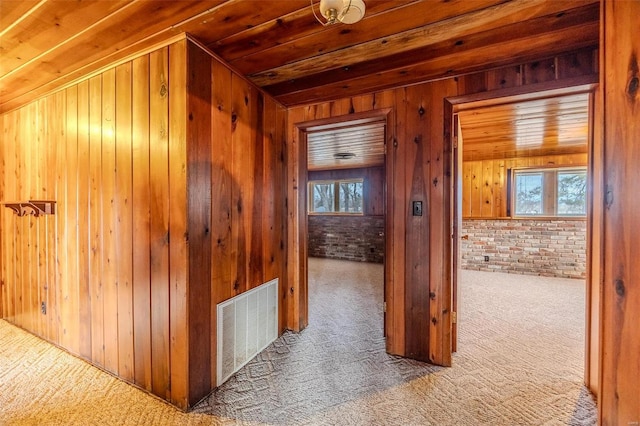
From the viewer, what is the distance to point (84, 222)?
1920 millimetres

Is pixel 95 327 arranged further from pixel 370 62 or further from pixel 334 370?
pixel 370 62

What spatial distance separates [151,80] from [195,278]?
1.22 m

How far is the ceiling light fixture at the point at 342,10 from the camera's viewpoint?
1.05 metres

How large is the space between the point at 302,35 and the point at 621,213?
63.6 inches

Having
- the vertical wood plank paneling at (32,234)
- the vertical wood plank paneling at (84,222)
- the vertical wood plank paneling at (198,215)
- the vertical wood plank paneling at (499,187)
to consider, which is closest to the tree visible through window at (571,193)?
the vertical wood plank paneling at (499,187)

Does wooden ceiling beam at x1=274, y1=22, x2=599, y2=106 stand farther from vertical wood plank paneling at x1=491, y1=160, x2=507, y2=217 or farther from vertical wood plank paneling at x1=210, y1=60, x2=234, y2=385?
vertical wood plank paneling at x1=491, y1=160, x2=507, y2=217

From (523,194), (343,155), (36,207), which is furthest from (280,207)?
(523,194)

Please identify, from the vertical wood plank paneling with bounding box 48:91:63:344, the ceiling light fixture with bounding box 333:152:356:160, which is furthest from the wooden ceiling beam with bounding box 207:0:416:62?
the ceiling light fixture with bounding box 333:152:356:160

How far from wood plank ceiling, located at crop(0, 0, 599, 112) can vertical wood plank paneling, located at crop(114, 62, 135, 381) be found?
0.26 metres

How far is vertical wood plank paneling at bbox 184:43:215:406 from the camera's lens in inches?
57.5

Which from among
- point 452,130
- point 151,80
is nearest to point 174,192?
point 151,80

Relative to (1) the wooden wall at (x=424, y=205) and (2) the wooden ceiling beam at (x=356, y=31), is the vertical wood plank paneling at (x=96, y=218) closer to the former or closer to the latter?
(2) the wooden ceiling beam at (x=356, y=31)

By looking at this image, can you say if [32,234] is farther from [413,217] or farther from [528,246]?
[528,246]

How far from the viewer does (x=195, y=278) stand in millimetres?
1498
